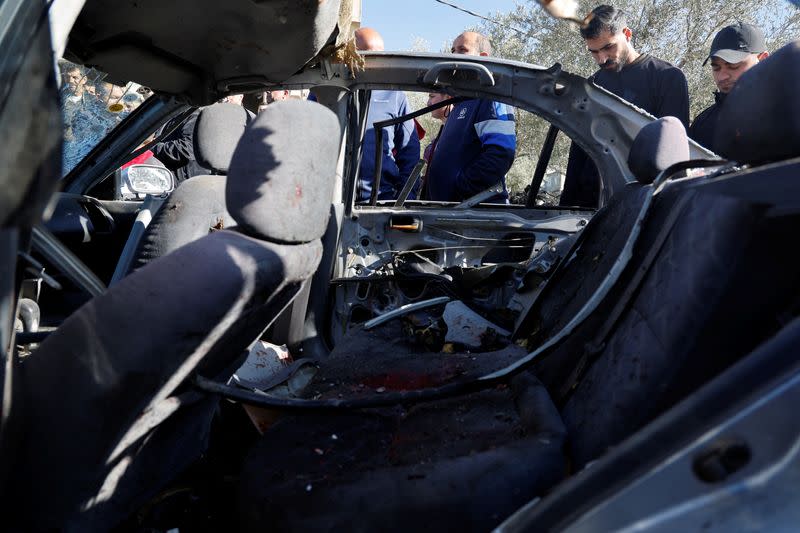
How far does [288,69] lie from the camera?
8.68ft

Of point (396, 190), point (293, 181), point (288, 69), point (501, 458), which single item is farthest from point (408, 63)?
point (501, 458)

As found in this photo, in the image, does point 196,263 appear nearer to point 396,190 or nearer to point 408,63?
point 408,63

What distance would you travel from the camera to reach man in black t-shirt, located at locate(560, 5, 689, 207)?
431cm

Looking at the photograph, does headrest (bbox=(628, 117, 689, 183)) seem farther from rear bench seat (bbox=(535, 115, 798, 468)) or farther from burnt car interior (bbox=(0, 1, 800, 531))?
rear bench seat (bbox=(535, 115, 798, 468))

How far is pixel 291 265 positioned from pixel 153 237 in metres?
1.00

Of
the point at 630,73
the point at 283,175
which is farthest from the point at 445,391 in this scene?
the point at 630,73

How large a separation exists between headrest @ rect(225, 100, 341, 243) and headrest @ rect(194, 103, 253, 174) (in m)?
0.68

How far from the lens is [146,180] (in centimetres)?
332

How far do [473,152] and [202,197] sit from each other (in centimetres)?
241

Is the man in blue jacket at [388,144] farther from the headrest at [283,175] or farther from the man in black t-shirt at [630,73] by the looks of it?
the headrest at [283,175]

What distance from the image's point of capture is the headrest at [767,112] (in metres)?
1.12

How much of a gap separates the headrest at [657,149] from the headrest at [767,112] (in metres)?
0.69

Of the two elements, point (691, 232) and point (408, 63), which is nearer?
point (691, 232)

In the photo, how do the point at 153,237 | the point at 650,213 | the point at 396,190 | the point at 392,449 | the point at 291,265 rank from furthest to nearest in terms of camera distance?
the point at 396,190 < the point at 153,237 < the point at 650,213 < the point at 392,449 < the point at 291,265
